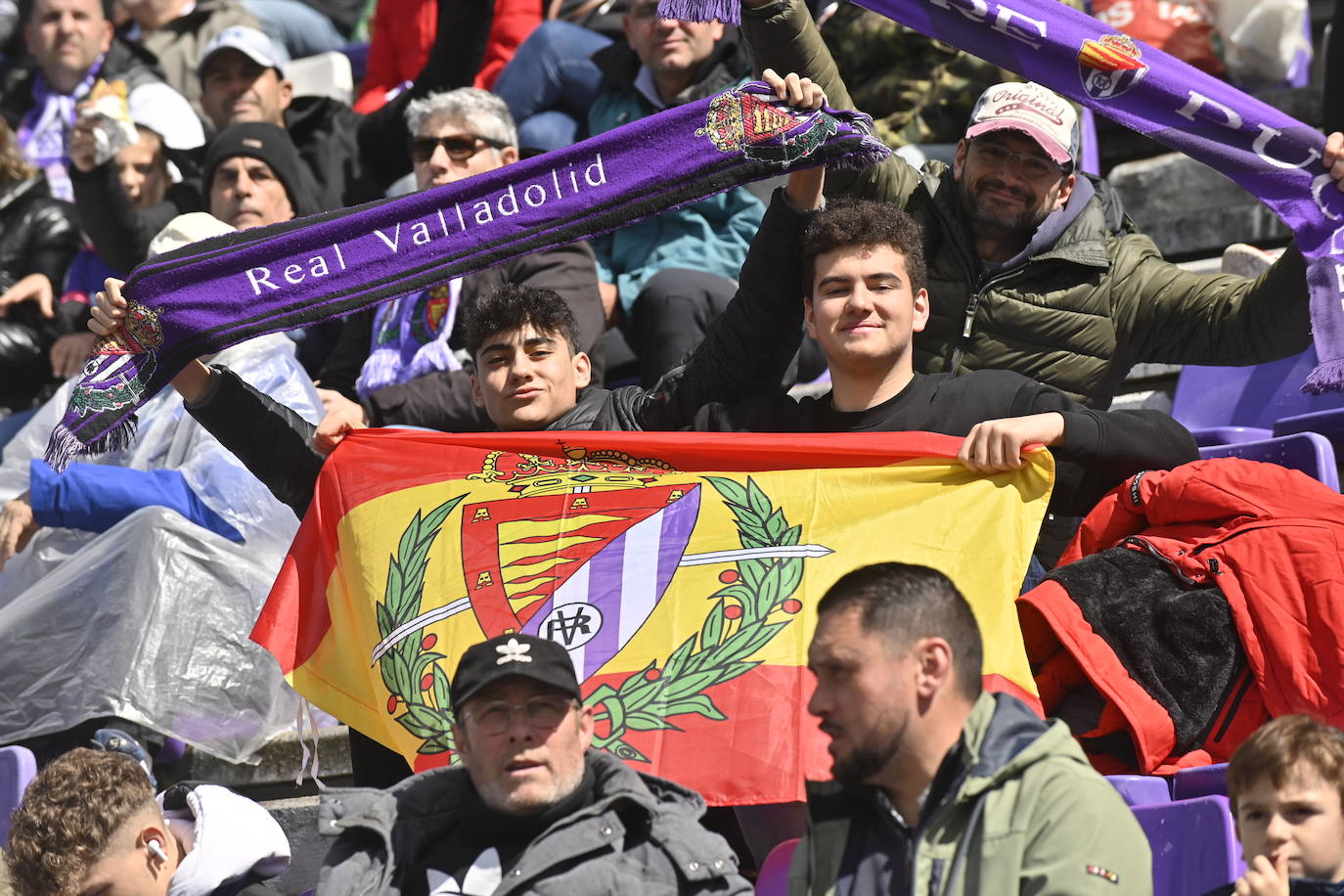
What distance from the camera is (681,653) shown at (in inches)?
179

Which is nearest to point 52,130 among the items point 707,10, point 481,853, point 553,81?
point 553,81

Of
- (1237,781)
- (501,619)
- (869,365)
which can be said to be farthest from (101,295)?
(1237,781)

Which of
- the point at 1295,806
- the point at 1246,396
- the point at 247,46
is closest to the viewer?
the point at 1295,806

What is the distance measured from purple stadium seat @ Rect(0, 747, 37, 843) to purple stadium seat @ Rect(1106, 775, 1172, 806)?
9.23 ft

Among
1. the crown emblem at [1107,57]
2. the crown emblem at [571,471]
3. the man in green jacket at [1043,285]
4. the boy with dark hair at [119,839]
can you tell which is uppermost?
the crown emblem at [1107,57]

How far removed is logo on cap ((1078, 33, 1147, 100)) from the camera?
523cm

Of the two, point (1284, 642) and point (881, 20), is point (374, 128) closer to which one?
point (881, 20)

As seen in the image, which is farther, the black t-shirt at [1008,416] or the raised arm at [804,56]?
the raised arm at [804,56]

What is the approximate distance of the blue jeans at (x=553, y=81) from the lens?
812 cm

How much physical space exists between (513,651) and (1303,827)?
1.45 meters

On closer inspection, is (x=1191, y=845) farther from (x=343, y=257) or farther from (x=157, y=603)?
(x=157, y=603)

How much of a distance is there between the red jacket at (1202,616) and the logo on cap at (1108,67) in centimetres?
121

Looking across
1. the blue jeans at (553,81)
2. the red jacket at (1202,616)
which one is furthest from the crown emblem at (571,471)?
the blue jeans at (553,81)

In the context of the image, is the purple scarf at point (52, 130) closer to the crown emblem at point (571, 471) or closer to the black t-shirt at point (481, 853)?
the crown emblem at point (571, 471)
